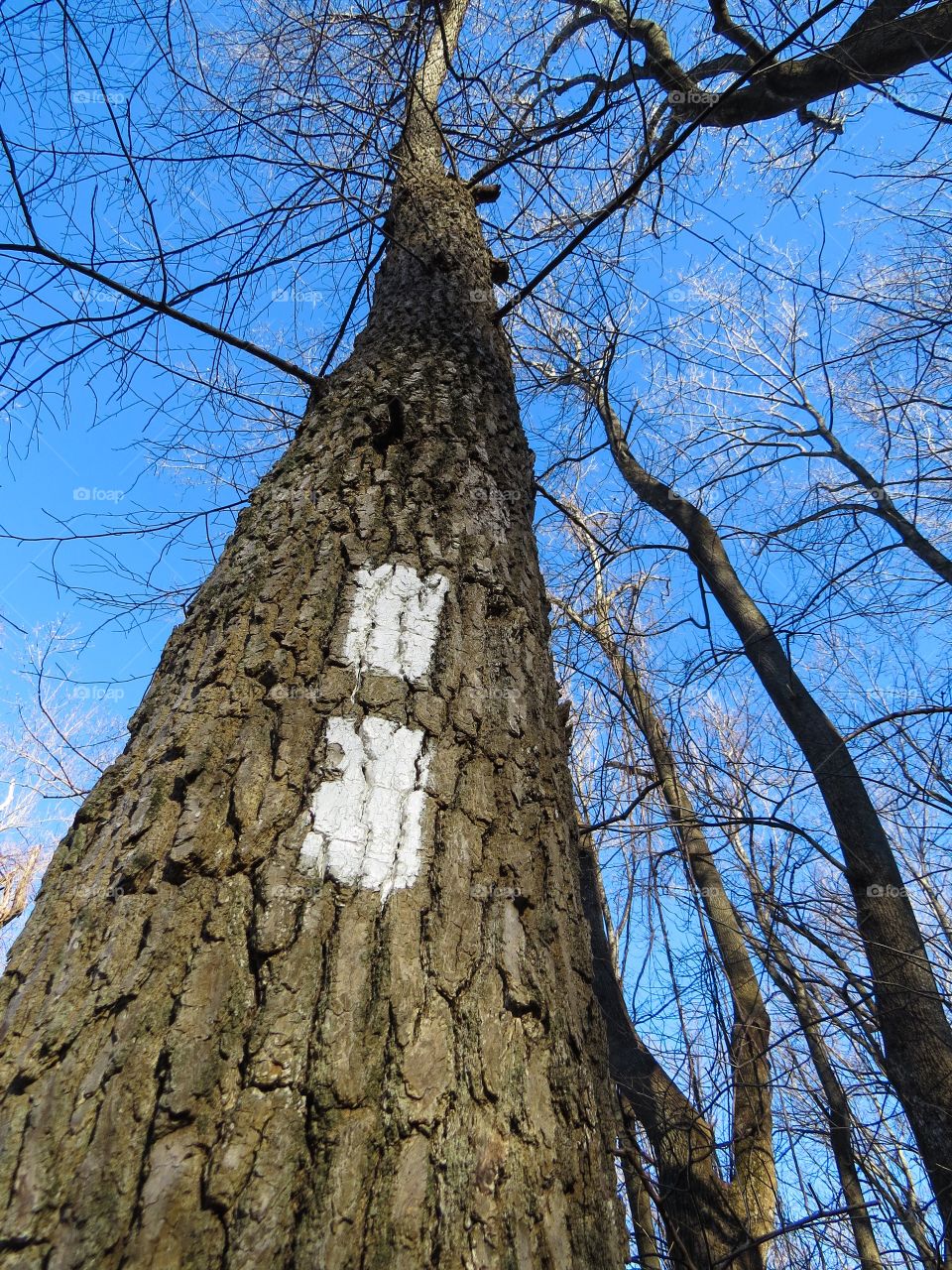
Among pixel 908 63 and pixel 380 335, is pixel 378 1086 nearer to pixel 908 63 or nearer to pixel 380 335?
pixel 380 335

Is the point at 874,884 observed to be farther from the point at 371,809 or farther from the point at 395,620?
the point at 371,809

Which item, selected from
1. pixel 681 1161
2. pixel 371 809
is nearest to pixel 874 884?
pixel 681 1161

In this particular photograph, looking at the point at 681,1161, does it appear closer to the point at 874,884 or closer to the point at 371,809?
the point at 874,884

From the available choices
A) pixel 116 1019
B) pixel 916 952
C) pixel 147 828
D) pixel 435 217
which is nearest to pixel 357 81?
pixel 435 217

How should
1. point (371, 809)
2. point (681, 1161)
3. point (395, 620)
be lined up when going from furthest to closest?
point (681, 1161) → point (395, 620) → point (371, 809)

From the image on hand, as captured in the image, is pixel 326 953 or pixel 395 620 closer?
pixel 326 953

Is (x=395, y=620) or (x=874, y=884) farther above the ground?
(x=874, y=884)

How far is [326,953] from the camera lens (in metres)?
0.86

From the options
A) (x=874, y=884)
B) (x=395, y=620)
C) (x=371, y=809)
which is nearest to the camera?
(x=371, y=809)

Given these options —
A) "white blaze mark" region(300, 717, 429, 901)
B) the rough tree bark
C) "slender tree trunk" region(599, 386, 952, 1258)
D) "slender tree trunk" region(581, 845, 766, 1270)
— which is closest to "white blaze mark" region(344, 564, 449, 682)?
the rough tree bark

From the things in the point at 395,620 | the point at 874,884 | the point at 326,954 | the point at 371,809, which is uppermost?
the point at 874,884

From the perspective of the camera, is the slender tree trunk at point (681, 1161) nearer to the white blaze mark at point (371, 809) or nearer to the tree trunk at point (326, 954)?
the tree trunk at point (326, 954)

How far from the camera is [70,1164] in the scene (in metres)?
0.70

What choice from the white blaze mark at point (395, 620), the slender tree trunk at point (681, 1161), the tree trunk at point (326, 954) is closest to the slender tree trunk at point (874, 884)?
the slender tree trunk at point (681, 1161)
